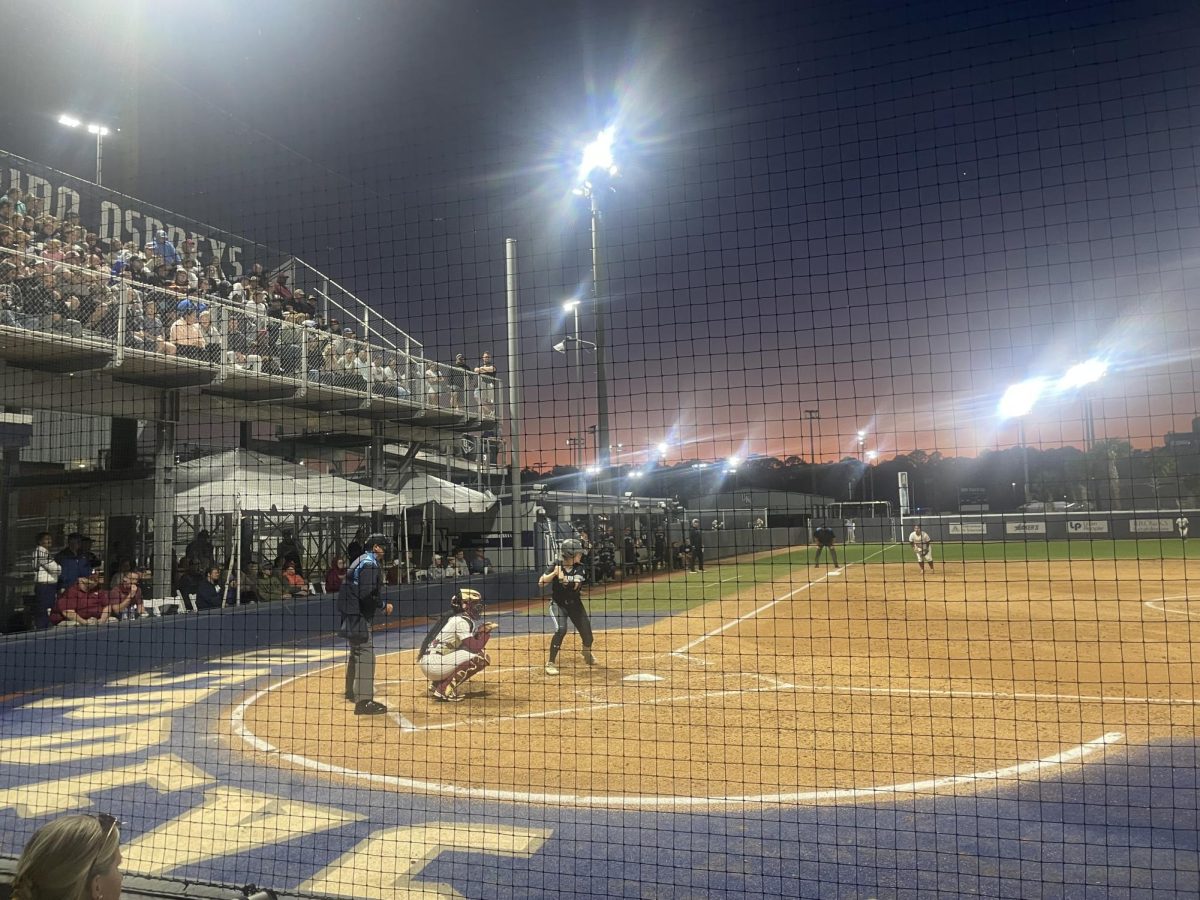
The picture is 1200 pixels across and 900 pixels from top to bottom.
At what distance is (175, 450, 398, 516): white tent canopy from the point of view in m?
12.1

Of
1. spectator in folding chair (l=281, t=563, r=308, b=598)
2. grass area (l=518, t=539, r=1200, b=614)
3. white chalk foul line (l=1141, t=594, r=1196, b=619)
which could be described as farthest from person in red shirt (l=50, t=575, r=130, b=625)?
white chalk foul line (l=1141, t=594, r=1196, b=619)

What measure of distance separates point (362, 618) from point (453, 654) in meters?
1.04

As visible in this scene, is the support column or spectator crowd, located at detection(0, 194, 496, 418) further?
the support column

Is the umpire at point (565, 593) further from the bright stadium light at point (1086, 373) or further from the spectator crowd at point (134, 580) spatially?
the bright stadium light at point (1086, 373)

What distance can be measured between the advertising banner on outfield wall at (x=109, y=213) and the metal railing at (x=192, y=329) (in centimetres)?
166

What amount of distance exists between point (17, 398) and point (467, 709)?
940cm

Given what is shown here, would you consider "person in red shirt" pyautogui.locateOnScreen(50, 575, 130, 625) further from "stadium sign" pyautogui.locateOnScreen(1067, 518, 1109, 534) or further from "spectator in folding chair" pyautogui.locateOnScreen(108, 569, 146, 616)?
"stadium sign" pyautogui.locateOnScreen(1067, 518, 1109, 534)

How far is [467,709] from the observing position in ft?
25.5

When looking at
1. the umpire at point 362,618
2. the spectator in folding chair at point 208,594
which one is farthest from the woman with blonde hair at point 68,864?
the spectator in folding chair at point 208,594

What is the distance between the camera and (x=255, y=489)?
39.9ft

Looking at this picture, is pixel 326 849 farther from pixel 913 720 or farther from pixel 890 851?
pixel 913 720

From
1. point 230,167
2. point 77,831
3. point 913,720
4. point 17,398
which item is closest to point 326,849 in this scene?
point 77,831

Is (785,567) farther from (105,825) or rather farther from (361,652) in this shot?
(105,825)

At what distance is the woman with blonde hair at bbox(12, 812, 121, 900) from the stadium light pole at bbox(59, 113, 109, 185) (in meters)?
18.5
